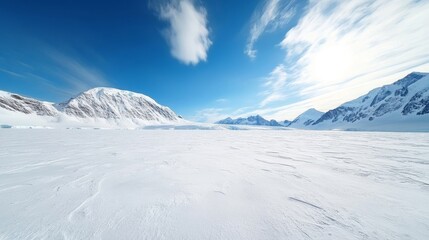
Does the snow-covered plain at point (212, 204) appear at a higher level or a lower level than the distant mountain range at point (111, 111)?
lower

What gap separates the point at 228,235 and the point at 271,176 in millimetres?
2420

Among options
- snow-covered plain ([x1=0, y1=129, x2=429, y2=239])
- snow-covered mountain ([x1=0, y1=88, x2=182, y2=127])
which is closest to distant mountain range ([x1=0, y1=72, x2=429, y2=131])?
snow-covered mountain ([x1=0, y1=88, x2=182, y2=127])

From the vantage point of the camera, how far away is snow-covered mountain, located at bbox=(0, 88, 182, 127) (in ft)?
391

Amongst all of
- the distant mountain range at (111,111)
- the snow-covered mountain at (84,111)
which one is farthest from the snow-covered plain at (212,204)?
the distant mountain range at (111,111)

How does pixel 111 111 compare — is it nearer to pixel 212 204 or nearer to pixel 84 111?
pixel 84 111

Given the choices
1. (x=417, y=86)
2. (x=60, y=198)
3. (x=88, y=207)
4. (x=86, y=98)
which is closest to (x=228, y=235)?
(x=88, y=207)

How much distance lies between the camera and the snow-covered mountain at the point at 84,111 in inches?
4689

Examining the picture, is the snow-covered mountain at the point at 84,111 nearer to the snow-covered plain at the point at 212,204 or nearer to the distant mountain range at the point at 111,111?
the distant mountain range at the point at 111,111

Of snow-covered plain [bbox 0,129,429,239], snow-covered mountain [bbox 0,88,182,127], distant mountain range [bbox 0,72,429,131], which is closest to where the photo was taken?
snow-covered plain [bbox 0,129,429,239]

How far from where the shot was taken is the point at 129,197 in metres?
2.80

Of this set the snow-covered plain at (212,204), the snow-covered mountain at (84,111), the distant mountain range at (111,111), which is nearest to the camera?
the snow-covered plain at (212,204)

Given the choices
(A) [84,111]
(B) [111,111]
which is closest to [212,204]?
(A) [84,111]

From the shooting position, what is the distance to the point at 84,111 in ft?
500

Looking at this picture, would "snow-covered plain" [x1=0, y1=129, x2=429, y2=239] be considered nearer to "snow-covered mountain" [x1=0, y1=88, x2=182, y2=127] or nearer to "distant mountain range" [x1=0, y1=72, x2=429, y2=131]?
"snow-covered mountain" [x1=0, y1=88, x2=182, y2=127]
